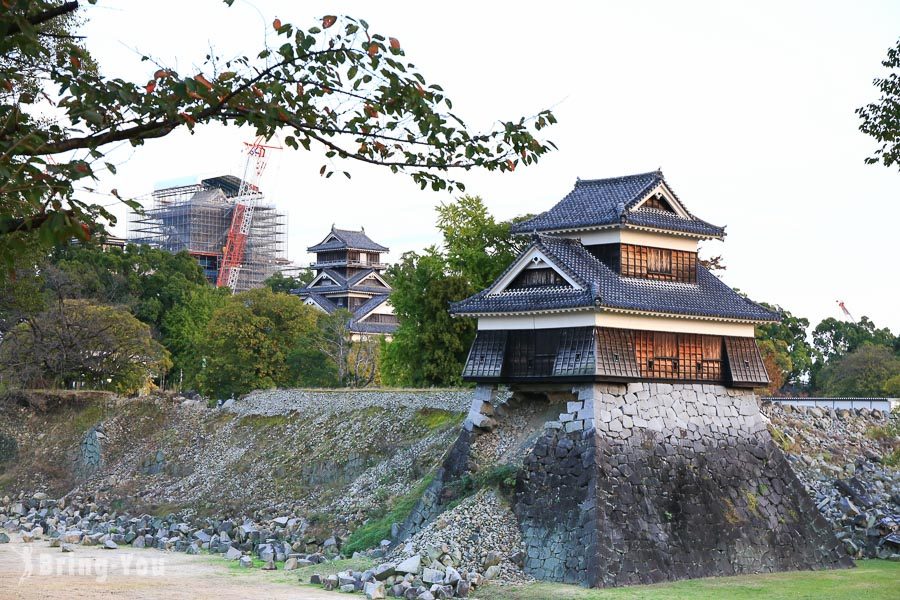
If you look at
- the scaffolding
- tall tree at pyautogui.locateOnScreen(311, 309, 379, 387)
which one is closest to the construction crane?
the scaffolding

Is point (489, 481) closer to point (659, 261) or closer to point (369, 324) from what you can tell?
point (659, 261)

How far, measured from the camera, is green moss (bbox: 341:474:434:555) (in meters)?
32.7

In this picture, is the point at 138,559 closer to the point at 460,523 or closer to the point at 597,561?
the point at 460,523

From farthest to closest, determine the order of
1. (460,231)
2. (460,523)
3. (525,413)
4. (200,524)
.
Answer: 1. (460,231)
2. (200,524)
3. (525,413)
4. (460,523)

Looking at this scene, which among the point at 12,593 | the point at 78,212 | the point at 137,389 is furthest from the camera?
the point at 137,389

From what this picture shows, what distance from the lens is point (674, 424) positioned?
30438 millimetres

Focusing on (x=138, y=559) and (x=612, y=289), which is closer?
(x=612, y=289)

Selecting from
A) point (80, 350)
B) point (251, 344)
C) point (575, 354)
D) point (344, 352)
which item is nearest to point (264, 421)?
point (251, 344)

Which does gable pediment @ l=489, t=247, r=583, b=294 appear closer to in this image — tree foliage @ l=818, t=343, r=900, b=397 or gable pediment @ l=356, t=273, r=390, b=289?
tree foliage @ l=818, t=343, r=900, b=397

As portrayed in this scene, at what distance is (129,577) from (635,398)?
14.0 meters

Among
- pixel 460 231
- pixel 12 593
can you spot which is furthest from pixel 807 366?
pixel 12 593

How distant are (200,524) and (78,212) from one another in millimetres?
30563

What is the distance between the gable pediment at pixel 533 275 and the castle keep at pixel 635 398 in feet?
0.13

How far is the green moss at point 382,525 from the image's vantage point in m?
→ 32.7
